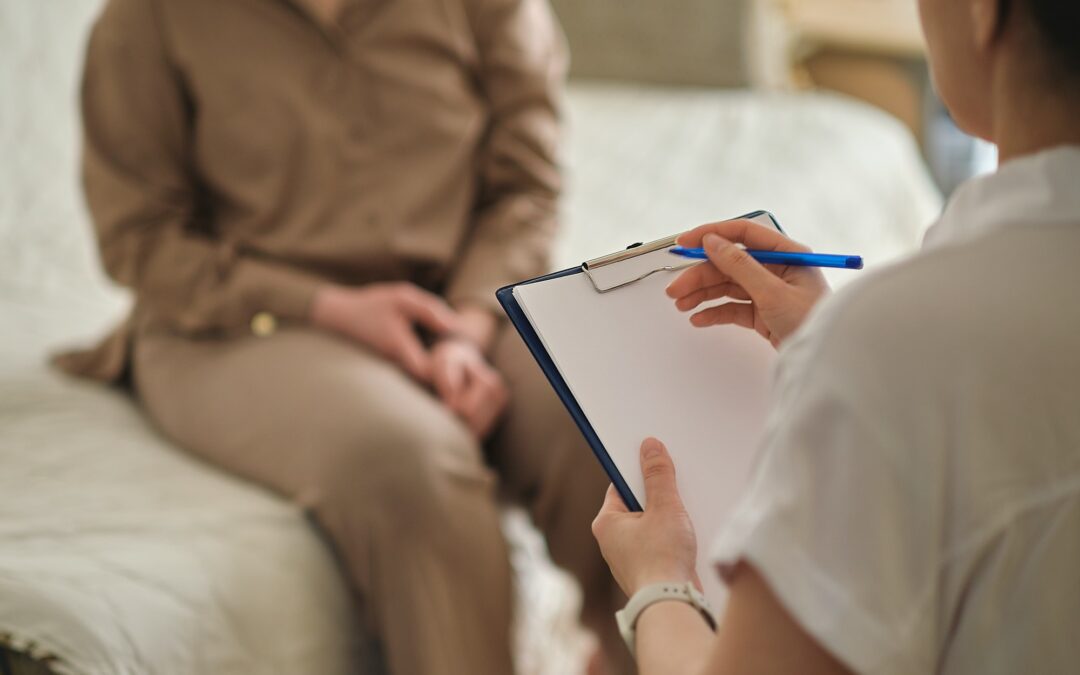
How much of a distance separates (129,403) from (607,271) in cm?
78

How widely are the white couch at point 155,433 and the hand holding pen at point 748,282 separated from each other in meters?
0.48

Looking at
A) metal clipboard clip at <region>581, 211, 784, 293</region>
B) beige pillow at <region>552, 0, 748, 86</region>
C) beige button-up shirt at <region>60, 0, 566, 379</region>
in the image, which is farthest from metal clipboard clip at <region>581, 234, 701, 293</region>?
beige pillow at <region>552, 0, 748, 86</region>

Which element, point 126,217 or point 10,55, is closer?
point 126,217

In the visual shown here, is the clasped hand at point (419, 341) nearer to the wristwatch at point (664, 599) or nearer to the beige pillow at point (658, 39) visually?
the wristwatch at point (664, 599)

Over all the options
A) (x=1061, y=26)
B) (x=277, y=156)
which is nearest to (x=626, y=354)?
(x=1061, y=26)

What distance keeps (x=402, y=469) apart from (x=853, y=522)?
0.58 metres

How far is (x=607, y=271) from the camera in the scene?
2.04 feet

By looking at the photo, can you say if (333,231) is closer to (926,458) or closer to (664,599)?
(664,599)

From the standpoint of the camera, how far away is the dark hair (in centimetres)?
44

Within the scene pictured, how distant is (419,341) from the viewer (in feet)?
3.74

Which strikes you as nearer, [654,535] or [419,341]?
[654,535]

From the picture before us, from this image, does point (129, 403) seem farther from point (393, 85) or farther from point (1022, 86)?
point (1022, 86)

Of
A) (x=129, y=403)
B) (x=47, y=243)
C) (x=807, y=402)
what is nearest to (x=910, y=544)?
(x=807, y=402)

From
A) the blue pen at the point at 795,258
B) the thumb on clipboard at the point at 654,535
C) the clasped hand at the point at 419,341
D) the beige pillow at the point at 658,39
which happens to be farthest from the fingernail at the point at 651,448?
the beige pillow at the point at 658,39
